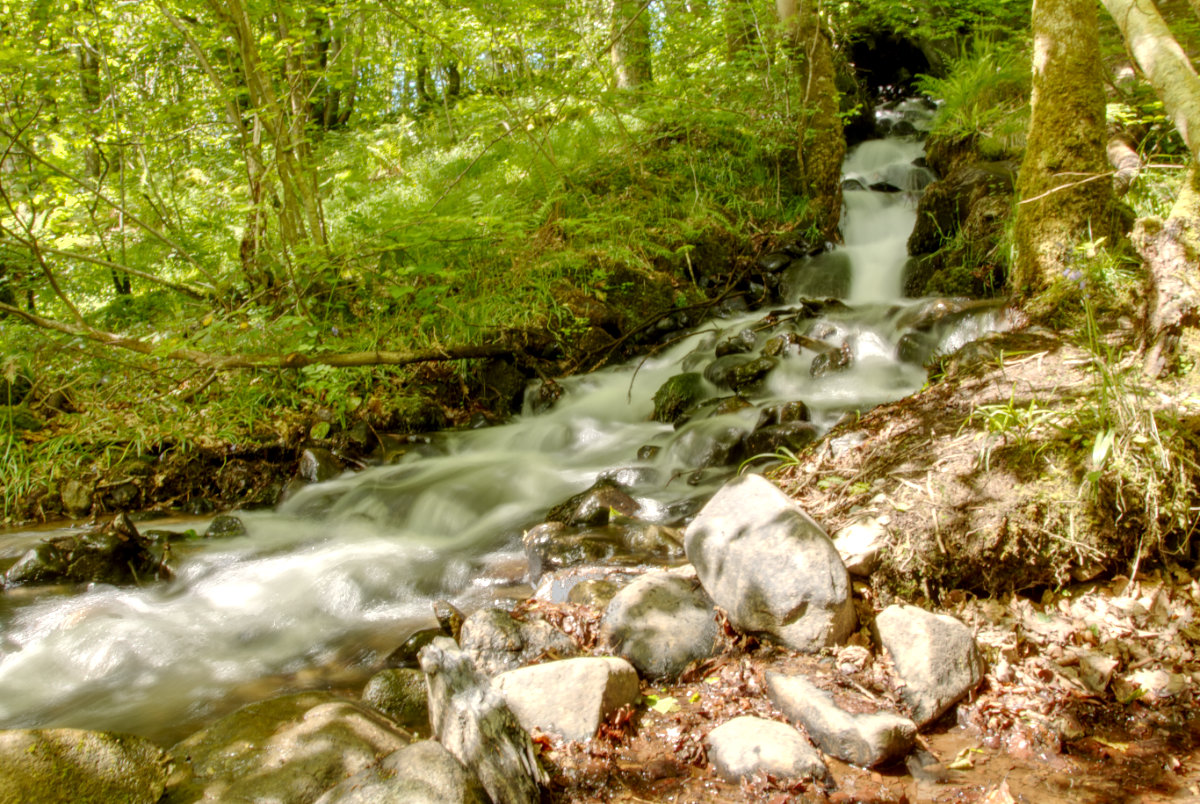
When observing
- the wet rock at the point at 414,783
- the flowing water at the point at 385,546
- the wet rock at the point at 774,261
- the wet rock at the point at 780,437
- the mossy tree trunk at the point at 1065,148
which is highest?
the mossy tree trunk at the point at 1065,148

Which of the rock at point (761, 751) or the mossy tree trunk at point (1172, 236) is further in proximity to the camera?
the mossy tree trunk at point (1172, 236)

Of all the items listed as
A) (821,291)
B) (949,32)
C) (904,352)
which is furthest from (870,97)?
(904,352)

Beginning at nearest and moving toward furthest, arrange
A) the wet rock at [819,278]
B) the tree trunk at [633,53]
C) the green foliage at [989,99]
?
the green foliage at [989,99]
the wet rock at [819,278]
the tree trunk at [633,53]

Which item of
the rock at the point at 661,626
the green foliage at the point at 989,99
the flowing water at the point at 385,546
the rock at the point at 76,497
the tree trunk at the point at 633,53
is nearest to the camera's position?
the rock at the point at 661,626

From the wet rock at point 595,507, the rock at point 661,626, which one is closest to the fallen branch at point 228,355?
the wet rock at point 595,507

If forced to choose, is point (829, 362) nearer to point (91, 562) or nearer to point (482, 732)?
point (482, 732)

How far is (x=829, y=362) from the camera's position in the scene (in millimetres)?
5965

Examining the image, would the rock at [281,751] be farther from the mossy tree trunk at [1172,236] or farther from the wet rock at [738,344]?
the wet rock at [738,344]

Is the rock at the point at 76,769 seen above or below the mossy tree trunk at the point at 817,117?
below

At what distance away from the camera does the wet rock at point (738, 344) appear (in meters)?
6.56

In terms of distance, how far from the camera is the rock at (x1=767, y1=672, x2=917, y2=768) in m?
2.04

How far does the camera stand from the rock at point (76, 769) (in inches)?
81.7

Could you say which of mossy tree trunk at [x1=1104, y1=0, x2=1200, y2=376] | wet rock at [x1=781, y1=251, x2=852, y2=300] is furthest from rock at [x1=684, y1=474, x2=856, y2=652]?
wet rock at [x1=781, y1=251, x2=852, y2=300]

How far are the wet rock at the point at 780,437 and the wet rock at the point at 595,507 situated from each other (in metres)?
0.96
